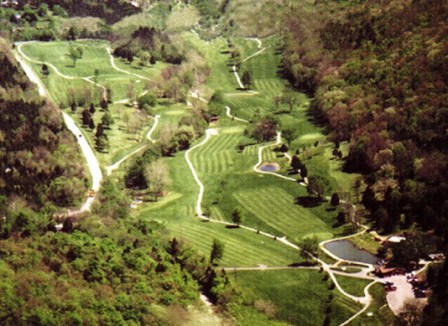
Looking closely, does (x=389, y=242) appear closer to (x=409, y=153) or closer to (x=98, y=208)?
(x=409, y=153)

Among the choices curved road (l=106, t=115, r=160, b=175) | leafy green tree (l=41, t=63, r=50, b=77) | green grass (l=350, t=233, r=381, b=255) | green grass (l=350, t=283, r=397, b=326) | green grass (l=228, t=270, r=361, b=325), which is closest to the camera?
green grass (l=350, t=283, r=397, b=326)

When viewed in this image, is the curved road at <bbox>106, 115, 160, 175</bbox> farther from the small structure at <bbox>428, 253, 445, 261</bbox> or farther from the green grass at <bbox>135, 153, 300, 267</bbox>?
the small structure at <bbox>428, 253, 445, 261</bbox>

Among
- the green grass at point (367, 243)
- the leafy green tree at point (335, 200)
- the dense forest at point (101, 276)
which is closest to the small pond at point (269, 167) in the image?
the leafy green tree at point (335, 200)

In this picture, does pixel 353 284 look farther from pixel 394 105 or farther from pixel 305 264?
pixel 394 105

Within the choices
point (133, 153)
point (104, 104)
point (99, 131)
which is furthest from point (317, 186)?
point (104, 104)

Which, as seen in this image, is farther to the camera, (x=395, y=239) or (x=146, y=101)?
(x=146, y=101)

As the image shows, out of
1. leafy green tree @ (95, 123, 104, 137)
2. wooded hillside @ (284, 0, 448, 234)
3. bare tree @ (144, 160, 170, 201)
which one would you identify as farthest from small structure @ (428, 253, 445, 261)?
leafy green tree @ (95, 123, 104, 137)

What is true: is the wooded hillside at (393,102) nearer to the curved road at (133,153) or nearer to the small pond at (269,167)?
the small pond at (269,167)

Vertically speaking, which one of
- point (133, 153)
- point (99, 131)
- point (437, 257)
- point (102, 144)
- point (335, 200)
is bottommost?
point (437, 257)
